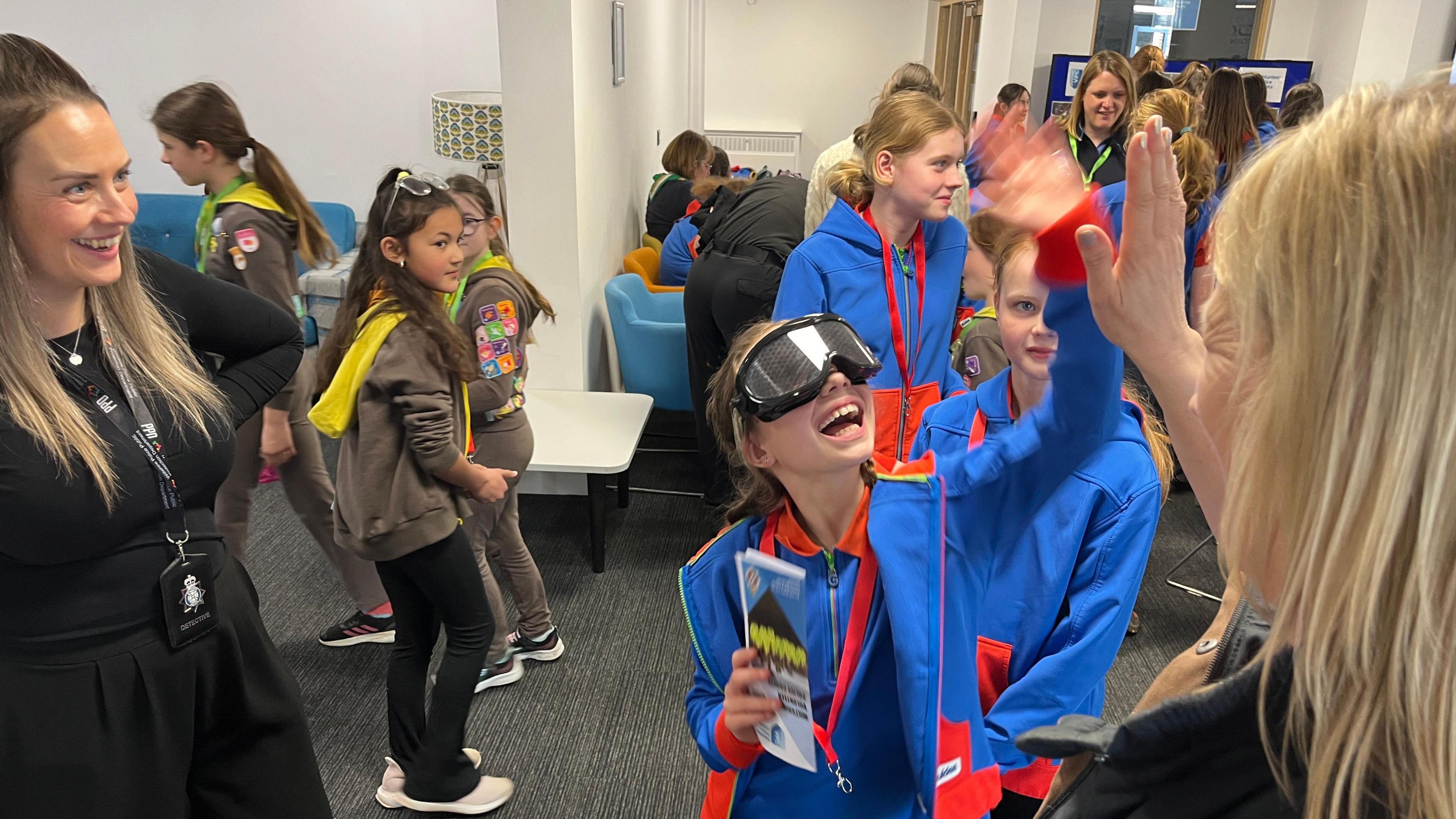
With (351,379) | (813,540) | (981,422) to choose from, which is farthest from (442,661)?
(981,422)

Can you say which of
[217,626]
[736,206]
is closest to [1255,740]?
[217,626]

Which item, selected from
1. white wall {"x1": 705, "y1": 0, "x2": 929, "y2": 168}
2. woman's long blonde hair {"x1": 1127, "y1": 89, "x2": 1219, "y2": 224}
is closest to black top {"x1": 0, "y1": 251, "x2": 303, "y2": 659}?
woman's long blonde hair {"x1": 1127, "y1": 89, "x2": 1219, "y2": 224}

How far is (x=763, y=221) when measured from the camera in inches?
149

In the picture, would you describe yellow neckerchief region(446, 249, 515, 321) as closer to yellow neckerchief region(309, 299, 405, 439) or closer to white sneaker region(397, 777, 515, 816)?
yellow neckerchief region(309, 299, 405, 439)

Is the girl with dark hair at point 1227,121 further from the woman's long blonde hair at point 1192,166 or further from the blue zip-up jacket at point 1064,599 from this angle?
the blue zip-up jacket at point 1064,599

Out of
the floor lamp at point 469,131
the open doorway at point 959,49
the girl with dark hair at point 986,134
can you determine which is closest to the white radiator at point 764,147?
the open doorway at point 959,49

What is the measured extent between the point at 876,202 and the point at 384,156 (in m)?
6.01

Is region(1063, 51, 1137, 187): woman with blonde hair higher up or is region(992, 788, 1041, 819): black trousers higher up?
region(1063, 51, 1137, 187): woman with blonde hair

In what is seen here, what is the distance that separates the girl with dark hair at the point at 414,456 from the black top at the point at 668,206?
3.35m

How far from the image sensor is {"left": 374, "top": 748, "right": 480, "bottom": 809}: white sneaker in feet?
8.13

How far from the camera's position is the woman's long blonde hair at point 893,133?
2.44 metres

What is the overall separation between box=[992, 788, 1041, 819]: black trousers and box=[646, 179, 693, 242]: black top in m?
4.48

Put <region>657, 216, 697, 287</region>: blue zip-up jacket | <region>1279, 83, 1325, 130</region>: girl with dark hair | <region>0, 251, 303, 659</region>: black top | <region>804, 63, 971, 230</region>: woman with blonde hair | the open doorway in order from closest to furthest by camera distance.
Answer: <region>0, 251, 303, 659</region>: black top < <region>804, 63, 971, 230</region>: woman with blonde hair < <region>1279, 83, 1325, 130</region>: girl with dark hair < <region>657, 216, 697, 287</region>: blue zip-up jacket < the open doorway

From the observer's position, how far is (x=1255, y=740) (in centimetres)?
63
